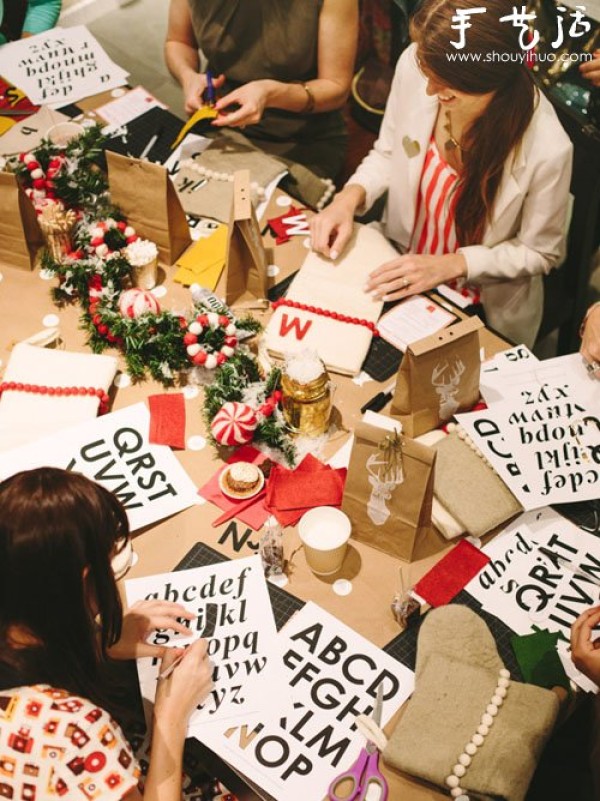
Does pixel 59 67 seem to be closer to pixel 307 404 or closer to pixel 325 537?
pixel 307 404

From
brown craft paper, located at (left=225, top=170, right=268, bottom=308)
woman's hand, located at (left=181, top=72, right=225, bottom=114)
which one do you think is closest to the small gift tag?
brown craft paper, located at (left=225, top=170, right=268, bottom=308)

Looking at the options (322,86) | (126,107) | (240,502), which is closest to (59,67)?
(126,107)

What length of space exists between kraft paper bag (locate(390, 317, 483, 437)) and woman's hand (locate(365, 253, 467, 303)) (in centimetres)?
38

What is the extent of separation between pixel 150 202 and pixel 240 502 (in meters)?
0.88

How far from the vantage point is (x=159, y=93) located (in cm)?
427

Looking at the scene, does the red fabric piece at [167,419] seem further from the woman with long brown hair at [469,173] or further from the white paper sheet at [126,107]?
the white paper sheet at [126,107]

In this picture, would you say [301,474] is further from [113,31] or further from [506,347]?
[113,31]

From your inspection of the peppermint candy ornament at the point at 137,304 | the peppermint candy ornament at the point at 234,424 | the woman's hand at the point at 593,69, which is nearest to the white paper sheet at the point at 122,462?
the peppermint candy ornament at the point at 234,424

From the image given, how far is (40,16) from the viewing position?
303cm

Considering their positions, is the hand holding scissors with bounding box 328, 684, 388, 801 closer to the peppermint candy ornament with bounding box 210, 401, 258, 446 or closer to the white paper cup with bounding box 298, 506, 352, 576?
the white paper cup with bounding box 298, 506, 352, 576

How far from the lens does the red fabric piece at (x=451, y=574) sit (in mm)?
1543

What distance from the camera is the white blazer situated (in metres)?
2.01

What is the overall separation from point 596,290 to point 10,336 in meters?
1.85

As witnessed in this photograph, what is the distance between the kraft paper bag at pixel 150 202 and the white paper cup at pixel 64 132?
0.34m
